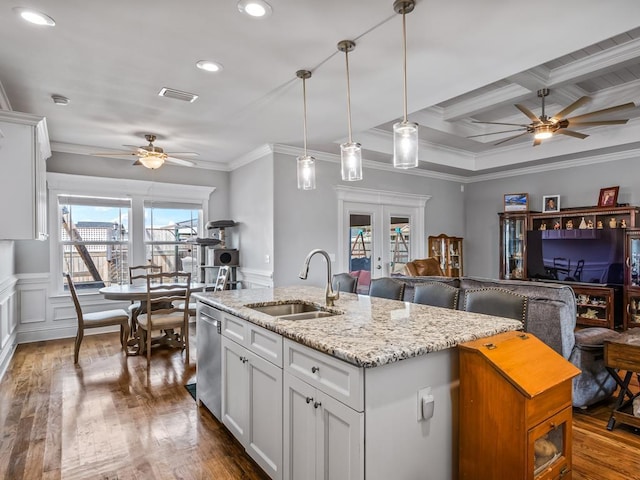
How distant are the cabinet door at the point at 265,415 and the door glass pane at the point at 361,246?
12.9 feet

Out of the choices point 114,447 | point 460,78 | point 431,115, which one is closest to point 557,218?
point 431,115

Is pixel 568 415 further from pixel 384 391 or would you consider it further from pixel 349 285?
pixel 349 285

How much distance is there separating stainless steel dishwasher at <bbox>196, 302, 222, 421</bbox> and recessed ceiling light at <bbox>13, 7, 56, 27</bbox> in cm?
207

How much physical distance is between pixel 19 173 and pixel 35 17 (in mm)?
1582

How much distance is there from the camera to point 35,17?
89.0 inches

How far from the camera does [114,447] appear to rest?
2.44 meters

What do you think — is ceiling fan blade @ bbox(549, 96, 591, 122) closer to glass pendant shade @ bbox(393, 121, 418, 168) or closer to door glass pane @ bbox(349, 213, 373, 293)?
glass pendant shade @ bbox(393, 121, 418, 168)

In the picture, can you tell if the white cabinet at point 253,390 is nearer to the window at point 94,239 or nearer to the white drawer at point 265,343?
the white drawer at point 265,343

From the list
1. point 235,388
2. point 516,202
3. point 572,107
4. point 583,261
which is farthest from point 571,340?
point 516,202

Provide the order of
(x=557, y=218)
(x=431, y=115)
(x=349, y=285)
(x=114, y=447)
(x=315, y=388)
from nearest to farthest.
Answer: (x=315, y=388) → (x=114, y=447) → (x=349, y=285) → (x=431, y=115) → (x=557, y=218)

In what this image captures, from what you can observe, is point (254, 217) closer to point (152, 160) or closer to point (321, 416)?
point (152, 160)

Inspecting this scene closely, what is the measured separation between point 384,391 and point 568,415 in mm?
936

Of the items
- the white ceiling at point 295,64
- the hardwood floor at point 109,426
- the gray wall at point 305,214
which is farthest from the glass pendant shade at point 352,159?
the gray wall at point 305,214

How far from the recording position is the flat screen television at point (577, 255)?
547 cm
